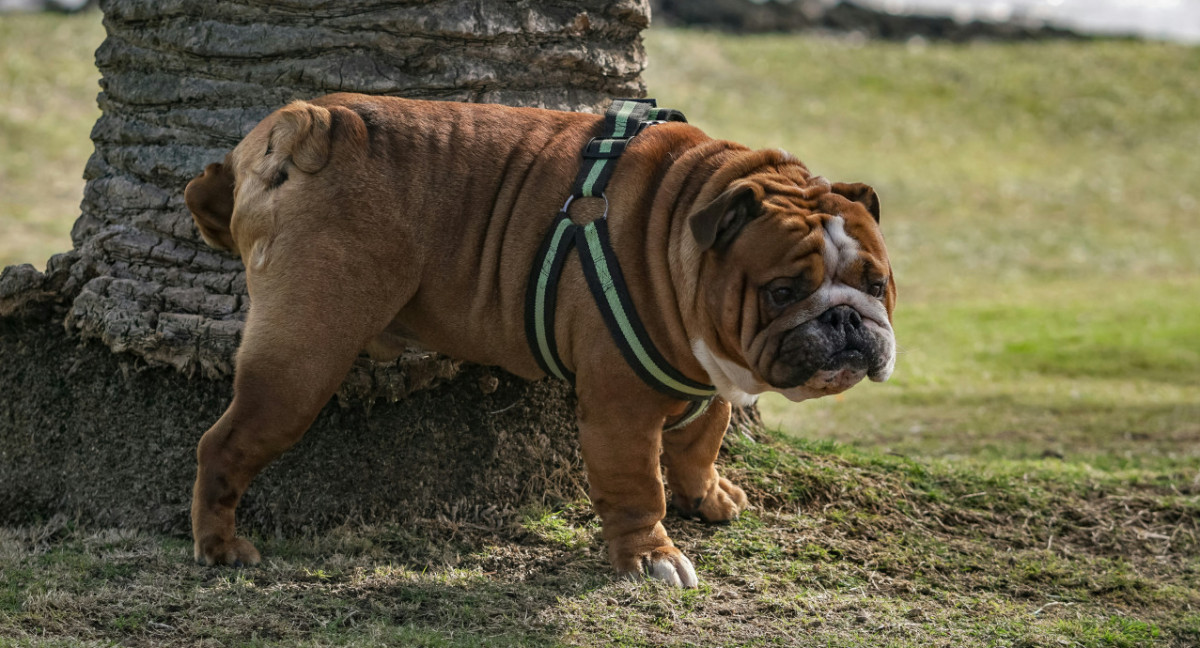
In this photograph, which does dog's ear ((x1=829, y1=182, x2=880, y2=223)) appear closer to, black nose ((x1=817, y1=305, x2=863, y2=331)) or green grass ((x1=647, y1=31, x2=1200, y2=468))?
black nose ((x1=817, y1=305, x2=863, y2=331))

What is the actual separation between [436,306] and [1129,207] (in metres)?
16.9

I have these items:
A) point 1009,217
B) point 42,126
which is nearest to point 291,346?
point 42,126

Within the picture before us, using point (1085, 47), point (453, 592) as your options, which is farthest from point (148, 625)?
point (1085, 47)

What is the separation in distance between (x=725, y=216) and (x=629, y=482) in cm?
112

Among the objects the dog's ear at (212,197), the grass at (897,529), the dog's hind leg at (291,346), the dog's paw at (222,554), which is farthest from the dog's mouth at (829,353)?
the dog's ear at (212,197)

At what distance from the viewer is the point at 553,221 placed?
177 inches

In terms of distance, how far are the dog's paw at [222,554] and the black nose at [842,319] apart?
94.3 inches

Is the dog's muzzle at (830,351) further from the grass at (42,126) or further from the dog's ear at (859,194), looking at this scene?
the grass at (42,126)

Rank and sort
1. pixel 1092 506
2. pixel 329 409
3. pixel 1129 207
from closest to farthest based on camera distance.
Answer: pixel 329 409
pixel 1092 506
pixel 1129 207

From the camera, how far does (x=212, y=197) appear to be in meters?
4.69

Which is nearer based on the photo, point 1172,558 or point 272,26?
point 272,26

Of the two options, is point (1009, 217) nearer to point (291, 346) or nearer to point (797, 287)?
point (797, 287)

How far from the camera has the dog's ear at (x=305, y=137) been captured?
4320 mm

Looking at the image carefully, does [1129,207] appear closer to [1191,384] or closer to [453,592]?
[1191,384]
